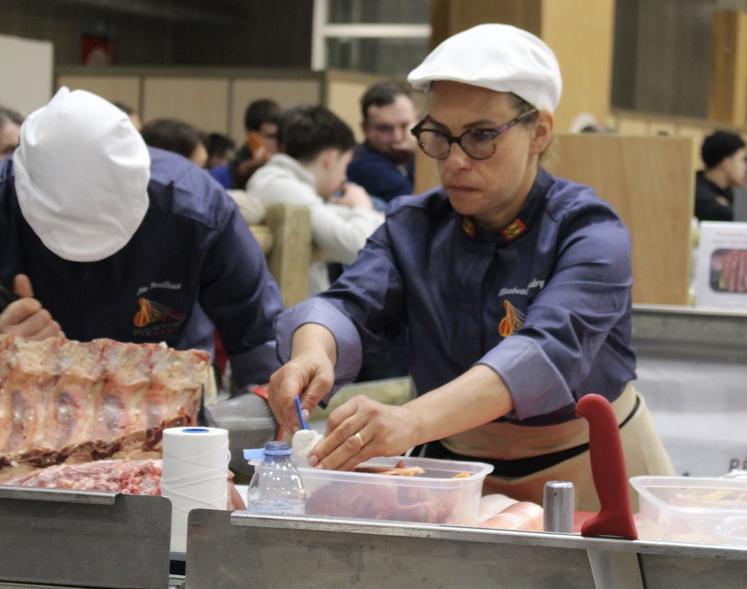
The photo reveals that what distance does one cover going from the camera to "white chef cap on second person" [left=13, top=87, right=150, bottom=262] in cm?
223

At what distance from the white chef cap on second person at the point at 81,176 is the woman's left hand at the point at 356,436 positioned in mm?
789

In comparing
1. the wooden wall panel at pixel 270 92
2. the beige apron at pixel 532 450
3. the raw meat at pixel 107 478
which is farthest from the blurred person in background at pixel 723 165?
the raw meat at pixel 107 478

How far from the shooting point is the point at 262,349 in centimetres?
274

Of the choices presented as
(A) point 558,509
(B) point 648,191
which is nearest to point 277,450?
(A) point 558,509

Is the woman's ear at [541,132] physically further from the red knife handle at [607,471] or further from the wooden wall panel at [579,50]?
the wooden wall panel at [579,50]

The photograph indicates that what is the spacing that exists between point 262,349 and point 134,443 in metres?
0.71

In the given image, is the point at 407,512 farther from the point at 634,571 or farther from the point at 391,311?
the point at 391,311

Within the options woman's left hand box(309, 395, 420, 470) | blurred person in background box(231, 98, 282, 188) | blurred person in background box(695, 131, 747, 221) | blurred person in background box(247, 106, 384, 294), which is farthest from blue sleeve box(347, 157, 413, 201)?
woman's left hand box(309, 395, 420, 470)

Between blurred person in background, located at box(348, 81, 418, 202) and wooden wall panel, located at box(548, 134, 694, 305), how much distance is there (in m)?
1.82

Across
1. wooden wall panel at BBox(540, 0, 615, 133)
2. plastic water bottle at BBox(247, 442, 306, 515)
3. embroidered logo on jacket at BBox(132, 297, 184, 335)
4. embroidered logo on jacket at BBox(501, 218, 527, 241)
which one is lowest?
plastic water bottle at BBox(247, 442, 306, 515)

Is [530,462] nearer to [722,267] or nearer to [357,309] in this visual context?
[357,309]

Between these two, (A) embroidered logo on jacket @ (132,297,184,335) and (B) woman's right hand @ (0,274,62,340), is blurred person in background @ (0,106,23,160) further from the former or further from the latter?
(B) woman's right hand @ (0,274,62,340)

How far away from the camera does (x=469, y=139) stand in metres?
2.10

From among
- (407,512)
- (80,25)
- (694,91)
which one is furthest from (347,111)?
(407,512)
